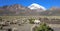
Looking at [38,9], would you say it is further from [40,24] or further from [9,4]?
[9,4]

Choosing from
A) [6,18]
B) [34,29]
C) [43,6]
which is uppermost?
[43,6]

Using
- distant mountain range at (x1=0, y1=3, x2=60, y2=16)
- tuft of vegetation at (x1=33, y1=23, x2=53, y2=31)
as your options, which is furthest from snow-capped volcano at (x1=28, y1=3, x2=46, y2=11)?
tuft of vegetation at (x1=33, y1=23, x2=53, y2=31)

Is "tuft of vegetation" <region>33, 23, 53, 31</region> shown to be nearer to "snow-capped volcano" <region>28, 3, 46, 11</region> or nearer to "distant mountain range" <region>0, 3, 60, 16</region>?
"distant mountain range" <region>0, 3, 60, 16</region>

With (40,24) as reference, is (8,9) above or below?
above

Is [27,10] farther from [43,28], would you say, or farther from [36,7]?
[43,28]

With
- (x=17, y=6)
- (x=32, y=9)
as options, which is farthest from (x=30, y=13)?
(x=17, y=6)

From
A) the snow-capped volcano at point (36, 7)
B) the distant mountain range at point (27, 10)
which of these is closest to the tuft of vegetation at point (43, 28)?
the distant mountain range at point (27, 10)

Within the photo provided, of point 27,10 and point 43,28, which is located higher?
point 27,10

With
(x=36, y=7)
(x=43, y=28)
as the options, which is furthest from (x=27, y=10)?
(x=43, y=28)

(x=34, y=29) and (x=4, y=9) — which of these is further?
(x=4, y=9)
